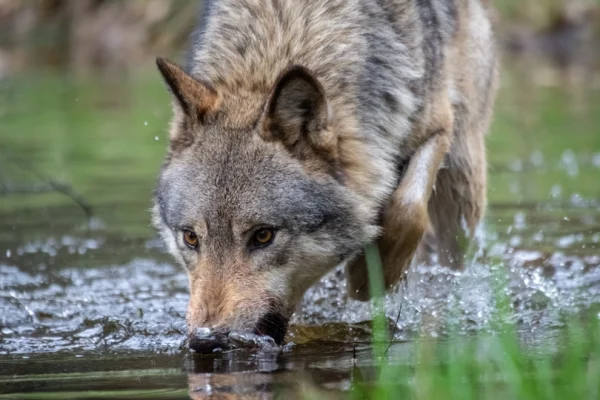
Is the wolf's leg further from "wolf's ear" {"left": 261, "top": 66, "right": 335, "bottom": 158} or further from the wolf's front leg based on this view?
"wolf's ear" {"left": 261, "top": 66, "right": 335, "bottom": 158}

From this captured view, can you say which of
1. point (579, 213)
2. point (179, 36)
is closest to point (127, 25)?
point (179, 36)

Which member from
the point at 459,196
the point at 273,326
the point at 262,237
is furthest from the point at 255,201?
the point at 459,196

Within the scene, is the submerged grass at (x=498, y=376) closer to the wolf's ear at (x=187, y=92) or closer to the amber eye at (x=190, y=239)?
the amber eye at (x=190, y=239)

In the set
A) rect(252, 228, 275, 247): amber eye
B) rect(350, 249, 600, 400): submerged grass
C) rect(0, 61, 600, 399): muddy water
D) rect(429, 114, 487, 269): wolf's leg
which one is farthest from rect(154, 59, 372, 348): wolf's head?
rect(429, 114, 487, 269): wolf's leg

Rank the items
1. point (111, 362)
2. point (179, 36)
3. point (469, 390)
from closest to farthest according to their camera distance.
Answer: point (469, 390) → point (111, 362) → point (179, 36)

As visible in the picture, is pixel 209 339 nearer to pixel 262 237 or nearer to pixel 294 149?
pixel 262 237

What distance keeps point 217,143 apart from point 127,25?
2155 centimetres

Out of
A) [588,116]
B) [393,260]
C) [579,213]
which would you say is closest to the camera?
[393,260]

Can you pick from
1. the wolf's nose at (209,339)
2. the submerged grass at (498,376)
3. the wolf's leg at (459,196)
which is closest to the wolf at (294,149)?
the wolf's nose at (209,339)

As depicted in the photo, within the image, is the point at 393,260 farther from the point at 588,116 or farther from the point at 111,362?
the point at 588,116

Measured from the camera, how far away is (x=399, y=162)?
5.05m

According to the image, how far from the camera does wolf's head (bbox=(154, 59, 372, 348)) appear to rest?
4090 millimetres

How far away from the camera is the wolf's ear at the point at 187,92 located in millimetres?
4387

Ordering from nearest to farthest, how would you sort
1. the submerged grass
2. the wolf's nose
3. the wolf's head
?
the submerged grass, the wolf's nose, the wolf's head
